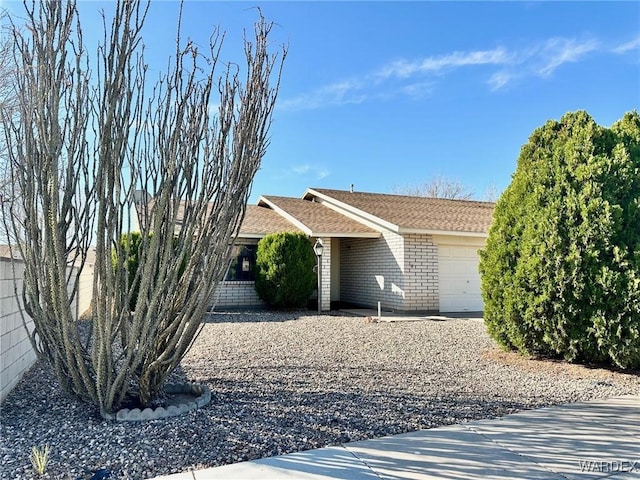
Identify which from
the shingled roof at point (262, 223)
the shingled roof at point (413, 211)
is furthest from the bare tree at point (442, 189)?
the shingled roof at point (262, 223)

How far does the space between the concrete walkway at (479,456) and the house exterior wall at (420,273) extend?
842 centimetres

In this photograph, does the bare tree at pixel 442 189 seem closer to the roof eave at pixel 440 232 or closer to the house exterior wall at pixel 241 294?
the roof eave at pixel 440 232

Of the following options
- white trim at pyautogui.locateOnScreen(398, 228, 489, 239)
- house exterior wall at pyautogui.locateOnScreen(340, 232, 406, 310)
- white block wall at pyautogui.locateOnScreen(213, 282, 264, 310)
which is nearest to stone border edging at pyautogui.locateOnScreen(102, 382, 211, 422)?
white trim at pyautogui.locateOnScreen(398, 228, 489, 239)

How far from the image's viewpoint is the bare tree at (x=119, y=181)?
329 centimetres

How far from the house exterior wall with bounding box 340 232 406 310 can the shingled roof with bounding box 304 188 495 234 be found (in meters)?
0.64

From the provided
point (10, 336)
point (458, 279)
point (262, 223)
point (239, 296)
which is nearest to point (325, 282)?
point (239, 296)

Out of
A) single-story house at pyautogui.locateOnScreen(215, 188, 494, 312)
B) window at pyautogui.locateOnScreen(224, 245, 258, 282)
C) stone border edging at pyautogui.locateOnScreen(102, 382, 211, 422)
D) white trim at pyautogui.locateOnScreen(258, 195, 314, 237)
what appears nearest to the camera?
stone border edging at pyautogui.locateOnScreen(102, 382, 211, 422)

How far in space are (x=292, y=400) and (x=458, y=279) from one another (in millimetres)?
10038

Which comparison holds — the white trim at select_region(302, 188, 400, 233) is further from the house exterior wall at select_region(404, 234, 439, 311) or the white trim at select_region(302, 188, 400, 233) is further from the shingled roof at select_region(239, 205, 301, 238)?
the shingled roof at select_region(239, 205, 301, 238)

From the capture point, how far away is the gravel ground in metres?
2.87

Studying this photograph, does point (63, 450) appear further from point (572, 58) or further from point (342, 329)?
point (572, 58)

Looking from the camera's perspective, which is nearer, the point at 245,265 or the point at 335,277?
the point at 245,265

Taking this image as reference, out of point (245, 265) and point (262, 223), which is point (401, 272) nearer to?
point (245, 265)

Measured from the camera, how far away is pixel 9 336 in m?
4.18
